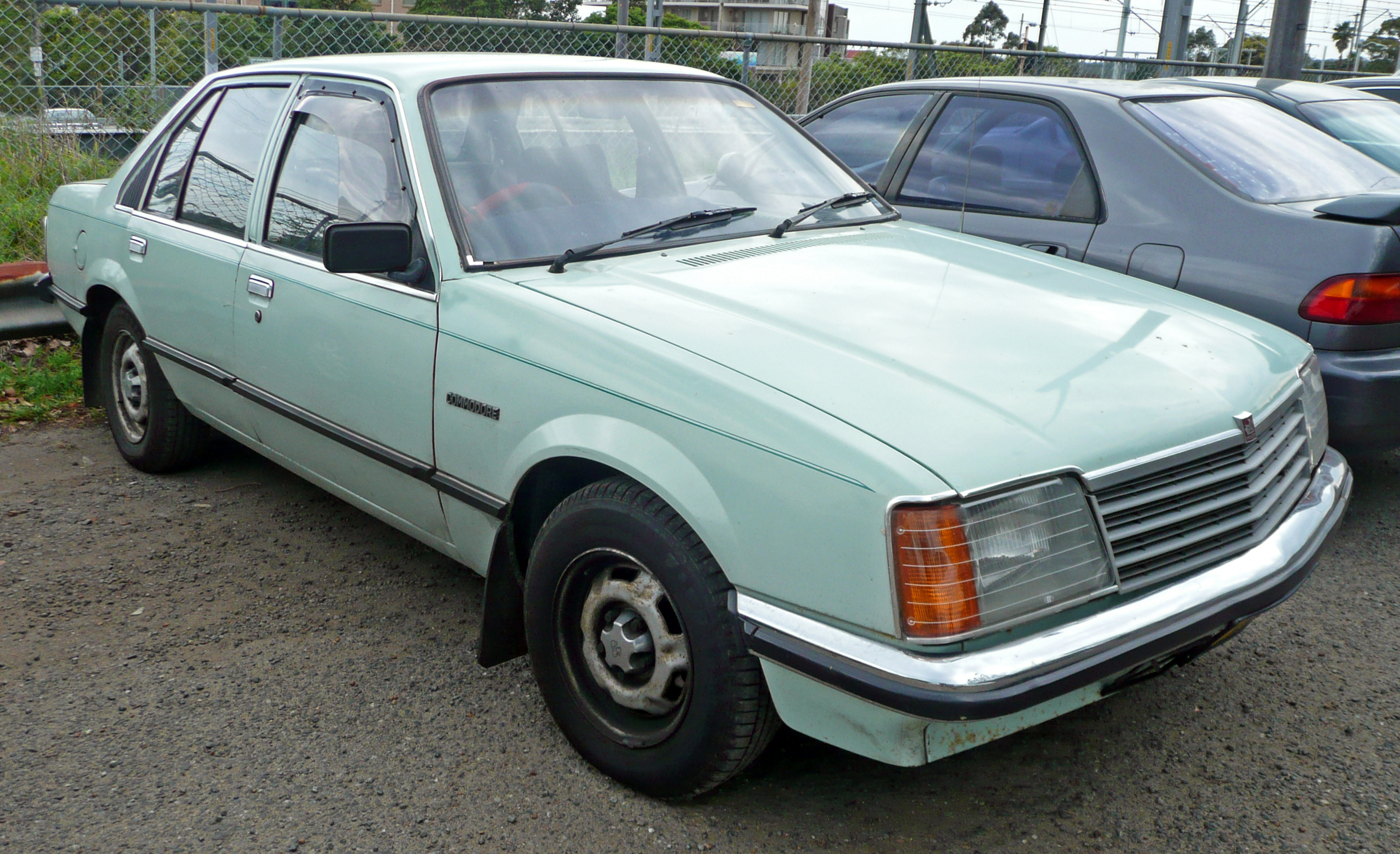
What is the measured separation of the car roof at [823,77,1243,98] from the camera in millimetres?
4840

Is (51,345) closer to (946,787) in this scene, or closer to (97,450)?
(97,450)

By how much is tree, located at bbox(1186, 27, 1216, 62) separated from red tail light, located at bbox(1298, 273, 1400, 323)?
98.2ft

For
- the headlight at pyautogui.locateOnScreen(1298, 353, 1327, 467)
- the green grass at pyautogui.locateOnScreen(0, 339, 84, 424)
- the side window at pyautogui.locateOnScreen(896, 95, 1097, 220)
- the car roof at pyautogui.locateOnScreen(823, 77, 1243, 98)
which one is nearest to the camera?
the headlight at pyautogui.locateOnScreen(1298, 353, 1327, 467)

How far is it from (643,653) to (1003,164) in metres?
3.27

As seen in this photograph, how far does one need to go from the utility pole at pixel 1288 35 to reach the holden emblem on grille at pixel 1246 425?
794cm

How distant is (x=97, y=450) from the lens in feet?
16.6

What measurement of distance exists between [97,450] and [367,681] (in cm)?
269

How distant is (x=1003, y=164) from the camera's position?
4.93 meters

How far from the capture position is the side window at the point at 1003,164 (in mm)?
4664

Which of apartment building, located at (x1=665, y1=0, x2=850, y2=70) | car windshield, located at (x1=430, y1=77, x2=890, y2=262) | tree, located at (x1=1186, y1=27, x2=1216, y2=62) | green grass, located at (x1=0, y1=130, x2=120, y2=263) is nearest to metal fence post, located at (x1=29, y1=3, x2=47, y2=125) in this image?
green grass, located at (x1=0, y1=130, x2=120, y2=263)

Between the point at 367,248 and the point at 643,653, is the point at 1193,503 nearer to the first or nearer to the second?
the point at 643,653

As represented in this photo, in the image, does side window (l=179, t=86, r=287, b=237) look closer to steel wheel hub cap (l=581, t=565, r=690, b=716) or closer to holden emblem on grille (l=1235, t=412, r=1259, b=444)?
steel wheel hub cap (l=581, t=565, r=690, b=716)

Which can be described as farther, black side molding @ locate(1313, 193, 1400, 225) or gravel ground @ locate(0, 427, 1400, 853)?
black side molding @ locate(1313, 193, 1400, 225)

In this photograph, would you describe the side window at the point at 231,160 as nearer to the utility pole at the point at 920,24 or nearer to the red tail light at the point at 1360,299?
the red tail light at the point at 1360,299
